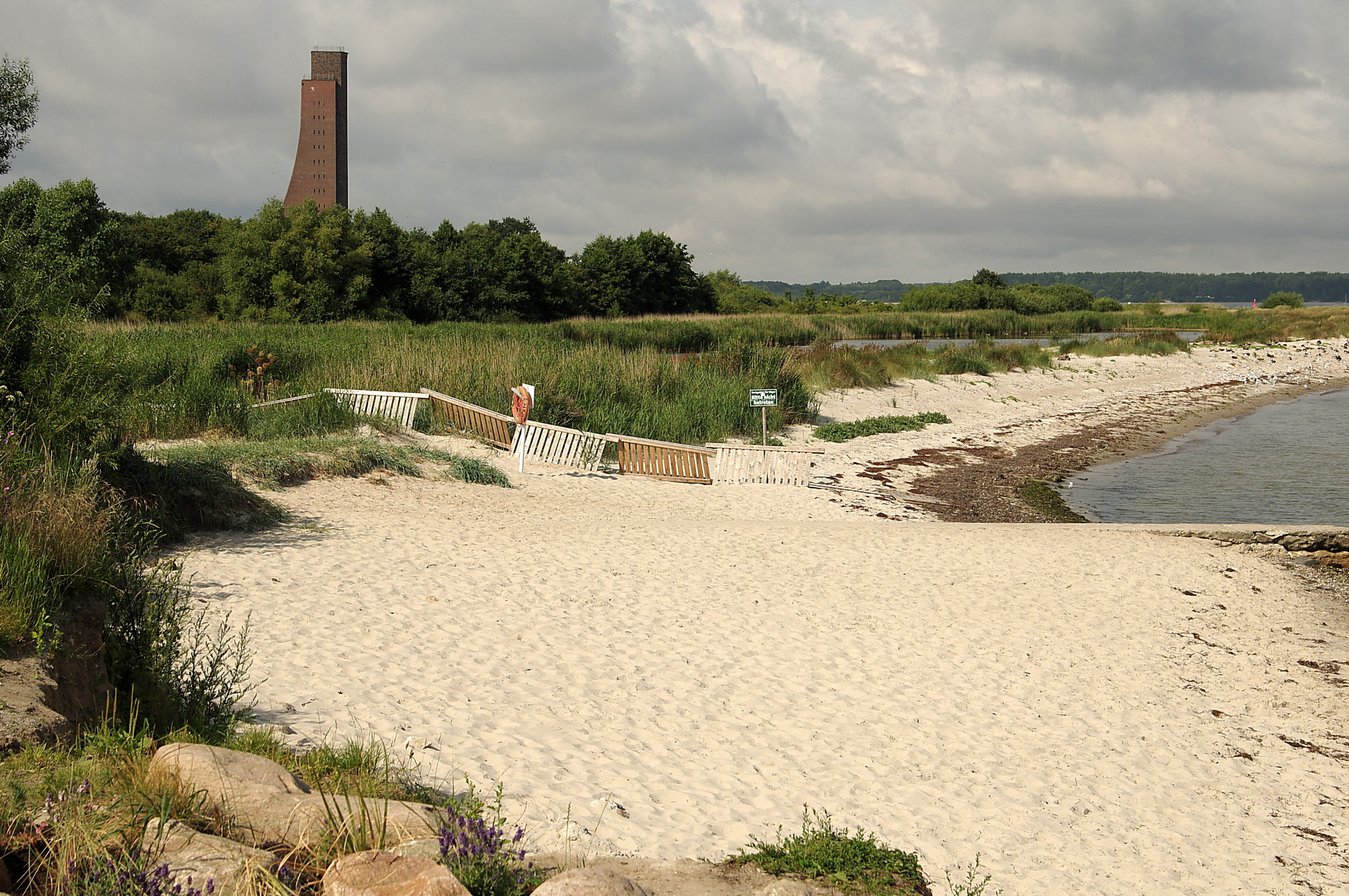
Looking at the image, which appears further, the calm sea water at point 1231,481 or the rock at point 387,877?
the calm sea water at point 1231,481

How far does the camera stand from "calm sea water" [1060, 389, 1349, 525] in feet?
47.5

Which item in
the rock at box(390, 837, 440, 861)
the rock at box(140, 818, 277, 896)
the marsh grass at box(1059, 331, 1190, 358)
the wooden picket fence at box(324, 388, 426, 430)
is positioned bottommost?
the rock at box(390, 837, 440, 861)

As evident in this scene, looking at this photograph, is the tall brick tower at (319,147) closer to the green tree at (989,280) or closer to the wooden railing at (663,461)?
the green tree at (989,280)

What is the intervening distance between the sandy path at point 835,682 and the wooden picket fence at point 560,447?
3796 millimetres

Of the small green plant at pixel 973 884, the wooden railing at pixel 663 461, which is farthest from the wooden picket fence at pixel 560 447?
the small green plant at pixel 973 884

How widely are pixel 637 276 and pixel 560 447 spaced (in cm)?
4984

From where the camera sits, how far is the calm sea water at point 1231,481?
14469 millimetres

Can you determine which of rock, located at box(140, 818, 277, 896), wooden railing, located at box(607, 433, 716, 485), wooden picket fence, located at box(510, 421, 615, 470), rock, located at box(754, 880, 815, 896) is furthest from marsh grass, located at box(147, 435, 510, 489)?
rock, located at box(754, 880, 815, 896)

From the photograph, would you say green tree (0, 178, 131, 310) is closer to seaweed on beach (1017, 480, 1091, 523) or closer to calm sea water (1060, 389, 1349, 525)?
seaweed on beach (1017, 480, 1091, 523)

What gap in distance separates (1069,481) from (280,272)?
38.1 meters

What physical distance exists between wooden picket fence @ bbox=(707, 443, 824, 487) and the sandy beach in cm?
233

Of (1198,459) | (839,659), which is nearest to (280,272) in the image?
(1198,459)

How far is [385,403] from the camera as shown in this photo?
50.4 feet

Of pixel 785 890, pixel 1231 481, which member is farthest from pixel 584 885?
pixel 1231 481
